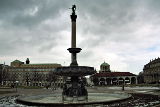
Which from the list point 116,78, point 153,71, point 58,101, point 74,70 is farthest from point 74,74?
point 153,71

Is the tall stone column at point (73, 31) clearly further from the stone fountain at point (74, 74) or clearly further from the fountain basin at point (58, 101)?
the fountain basin at point (58, 101)

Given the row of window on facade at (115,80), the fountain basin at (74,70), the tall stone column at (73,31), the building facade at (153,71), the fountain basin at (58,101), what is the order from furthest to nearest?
the row of window on facade at (115,80)
the building facade at (153,71)
the tall stone column at (73,31)
the fountain basin at (74,70)
the fountain basin at (58,101)

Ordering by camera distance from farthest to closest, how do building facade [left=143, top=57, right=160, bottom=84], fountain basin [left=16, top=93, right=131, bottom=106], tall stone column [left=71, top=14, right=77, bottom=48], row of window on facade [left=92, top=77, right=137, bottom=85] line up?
row of window on facade [left=92, top=77, right=137, bottom=85] < building facade [left=143, top=57, right=160, bottom=84] < tall stone column [left=71, top=14, right=77, bottom=48] < fountain basin [left=16, top=93, right=131, bottom=106]

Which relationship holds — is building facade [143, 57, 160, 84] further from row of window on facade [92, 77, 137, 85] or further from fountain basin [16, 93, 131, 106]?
fountain basin [16, 93, 131, 106]

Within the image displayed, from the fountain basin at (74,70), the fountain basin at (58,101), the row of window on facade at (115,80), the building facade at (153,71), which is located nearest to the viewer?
the fountain basin at (58,101)

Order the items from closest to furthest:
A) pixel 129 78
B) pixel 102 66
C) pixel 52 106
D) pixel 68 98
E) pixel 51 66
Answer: pixel 52 106 < pixel 68 98 < pixel 129 78 < pixel 51 66 < pixel 102 66

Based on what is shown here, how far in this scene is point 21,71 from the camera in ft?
568

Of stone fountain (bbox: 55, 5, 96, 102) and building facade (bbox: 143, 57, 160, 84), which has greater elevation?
building facade (bbox: 143, 57, 160, 84)

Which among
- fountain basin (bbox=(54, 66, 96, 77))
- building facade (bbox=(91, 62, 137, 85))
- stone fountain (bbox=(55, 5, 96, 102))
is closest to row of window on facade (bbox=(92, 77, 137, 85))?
building facade (bbox=(91, 62, 137, 85))

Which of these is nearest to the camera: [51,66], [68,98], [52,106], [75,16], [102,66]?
[52,106]

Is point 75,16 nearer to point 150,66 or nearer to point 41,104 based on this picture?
point 41,104

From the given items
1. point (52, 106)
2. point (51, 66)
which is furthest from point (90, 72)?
point (51, 66)

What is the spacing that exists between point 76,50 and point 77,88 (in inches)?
177

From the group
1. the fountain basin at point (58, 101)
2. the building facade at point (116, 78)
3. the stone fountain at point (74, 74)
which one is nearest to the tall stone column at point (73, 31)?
the stone fountain at point (74, 74)
